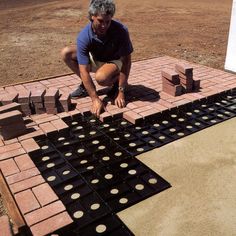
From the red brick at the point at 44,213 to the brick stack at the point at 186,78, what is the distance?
2.92m

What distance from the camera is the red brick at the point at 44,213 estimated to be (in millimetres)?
2445

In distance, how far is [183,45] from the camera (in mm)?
8383

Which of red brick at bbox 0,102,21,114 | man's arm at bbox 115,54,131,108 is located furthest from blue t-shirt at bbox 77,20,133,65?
red brick at bbox 0,102,21,114

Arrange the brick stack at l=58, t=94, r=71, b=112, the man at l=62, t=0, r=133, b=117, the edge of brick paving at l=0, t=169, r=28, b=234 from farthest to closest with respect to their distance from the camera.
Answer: the brick stack at l=58, t=94, r=71, b=112 → the man at l=62, t=0, r=133, b=117 → the edge of brick paving at l=0, t=169, r=28, b=234

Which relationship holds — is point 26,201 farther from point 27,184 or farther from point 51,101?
point 51,101

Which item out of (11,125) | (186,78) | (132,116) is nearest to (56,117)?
(11,125)

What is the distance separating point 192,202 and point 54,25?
34.9 feet

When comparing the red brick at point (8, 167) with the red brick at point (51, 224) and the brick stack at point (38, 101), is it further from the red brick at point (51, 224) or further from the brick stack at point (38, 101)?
the brick stack at point (38, 101)

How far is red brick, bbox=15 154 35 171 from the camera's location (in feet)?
10.2

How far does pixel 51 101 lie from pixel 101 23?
1.25 meters

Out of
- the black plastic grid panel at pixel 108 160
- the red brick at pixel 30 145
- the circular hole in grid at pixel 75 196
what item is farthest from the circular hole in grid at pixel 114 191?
the red brick at pixel 30 145

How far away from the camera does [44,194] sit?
273cm

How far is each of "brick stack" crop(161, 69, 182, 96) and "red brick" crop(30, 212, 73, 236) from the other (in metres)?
2.79

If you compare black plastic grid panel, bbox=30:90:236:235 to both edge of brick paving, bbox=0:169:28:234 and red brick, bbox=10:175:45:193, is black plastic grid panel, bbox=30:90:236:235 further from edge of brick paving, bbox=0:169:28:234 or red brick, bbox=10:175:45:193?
edge of brick paving, bbox=0:169:28:234
